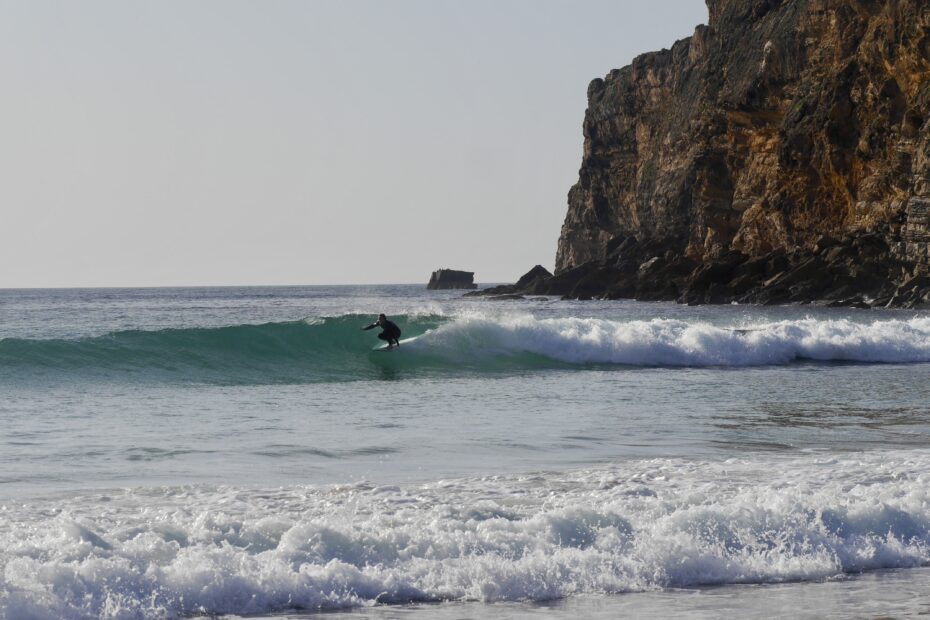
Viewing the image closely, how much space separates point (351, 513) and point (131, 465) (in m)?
2.94

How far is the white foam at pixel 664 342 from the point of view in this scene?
80.1ft

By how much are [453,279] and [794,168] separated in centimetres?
7394

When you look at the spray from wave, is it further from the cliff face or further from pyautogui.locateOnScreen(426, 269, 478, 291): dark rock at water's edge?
pyautogui.locateOnScreen(426, 269, 478, 291): dark rock at water's edge

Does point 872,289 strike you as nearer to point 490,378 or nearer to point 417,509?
point 490,378

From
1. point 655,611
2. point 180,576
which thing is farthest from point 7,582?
point 655,611

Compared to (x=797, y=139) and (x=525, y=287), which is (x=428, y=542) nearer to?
(x=797, y=139)

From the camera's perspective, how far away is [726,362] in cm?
2453

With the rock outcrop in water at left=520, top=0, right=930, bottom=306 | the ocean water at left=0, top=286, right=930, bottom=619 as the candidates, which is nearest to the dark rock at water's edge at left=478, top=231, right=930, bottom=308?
the rock outcrop in water at left=520, top=0, right=930, bottom=306

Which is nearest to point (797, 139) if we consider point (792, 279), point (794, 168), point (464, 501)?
point (794, 168)

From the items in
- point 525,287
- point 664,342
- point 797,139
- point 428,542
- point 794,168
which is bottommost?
point 428,542

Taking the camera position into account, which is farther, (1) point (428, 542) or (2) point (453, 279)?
(2) point (453, 279)

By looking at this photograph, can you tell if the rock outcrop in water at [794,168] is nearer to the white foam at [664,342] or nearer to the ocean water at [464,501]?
the white foam at [664,342]

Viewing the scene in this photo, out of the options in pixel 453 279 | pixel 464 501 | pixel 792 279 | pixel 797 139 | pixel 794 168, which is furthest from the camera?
pixel 453 279

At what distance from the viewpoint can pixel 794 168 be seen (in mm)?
58969
